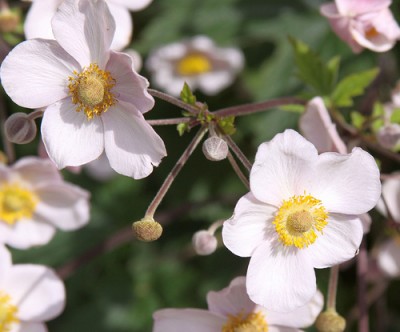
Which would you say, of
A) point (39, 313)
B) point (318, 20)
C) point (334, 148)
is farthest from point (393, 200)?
point (39, 313)

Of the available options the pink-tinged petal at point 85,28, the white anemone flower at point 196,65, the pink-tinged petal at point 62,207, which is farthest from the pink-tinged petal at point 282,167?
the white anemone flower at point 196,65

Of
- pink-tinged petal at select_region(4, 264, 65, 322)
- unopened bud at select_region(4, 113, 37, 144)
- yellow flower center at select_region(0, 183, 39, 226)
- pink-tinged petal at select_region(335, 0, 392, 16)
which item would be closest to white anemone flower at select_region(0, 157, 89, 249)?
yellow flower center at select_region(0, 183, 39, 226)

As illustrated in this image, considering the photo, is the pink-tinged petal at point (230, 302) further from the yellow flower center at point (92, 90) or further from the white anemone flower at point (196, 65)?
the white anemone flower at point (196, 65)

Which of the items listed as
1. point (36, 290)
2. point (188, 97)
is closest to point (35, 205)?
point (36, 290)

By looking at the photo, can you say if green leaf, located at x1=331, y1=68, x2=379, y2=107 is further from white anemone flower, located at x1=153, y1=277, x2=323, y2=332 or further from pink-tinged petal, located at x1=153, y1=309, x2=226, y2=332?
pink-tinged petal, located at x1=153, y1=309, x2=226, y2=332

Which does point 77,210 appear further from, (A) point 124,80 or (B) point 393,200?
(B) point 393,200

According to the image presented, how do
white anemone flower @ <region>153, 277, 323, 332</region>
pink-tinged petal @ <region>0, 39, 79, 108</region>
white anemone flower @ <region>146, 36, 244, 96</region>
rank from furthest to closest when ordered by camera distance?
white anemone flower @ <region>146, 36, 244, 96</region>
white anemone flower @ <region>153, 277, 323, 332</region>
pink-tinged petal @ <region>0, 39, 79, 108</region>
